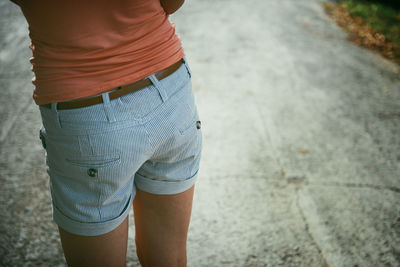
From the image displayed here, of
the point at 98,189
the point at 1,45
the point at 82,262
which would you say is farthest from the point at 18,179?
the point at 1,45

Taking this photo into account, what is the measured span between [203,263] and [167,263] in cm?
72

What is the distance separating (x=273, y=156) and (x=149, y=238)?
1.74 meters

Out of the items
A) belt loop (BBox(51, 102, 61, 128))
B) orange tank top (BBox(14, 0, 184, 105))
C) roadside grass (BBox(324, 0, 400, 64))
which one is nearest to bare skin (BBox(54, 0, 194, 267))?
orange tank top (BBox(14, 0, 184, 105))

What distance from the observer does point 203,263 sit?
1894mm

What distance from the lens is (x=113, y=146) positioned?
840mm

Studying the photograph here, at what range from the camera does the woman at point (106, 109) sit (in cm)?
79

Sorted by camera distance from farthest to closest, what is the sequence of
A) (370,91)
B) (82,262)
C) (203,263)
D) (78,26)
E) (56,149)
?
(370,91)
(203,263)
(82,262)
(56,149)
(78,26)

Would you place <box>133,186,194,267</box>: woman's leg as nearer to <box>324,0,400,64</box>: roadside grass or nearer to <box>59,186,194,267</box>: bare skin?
<box>59,186,194,267</box>: bare skin

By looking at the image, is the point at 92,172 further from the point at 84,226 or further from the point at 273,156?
the point at 273,156

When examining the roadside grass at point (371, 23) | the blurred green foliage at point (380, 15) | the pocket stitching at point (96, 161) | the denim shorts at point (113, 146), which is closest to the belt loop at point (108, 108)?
the denim shorts at point (113, 146)

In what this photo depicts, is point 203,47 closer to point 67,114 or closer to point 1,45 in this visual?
point 1,45

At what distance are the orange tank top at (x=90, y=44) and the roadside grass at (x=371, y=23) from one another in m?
4.66

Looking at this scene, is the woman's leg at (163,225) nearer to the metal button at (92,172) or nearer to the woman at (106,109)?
the woman at (106,109)

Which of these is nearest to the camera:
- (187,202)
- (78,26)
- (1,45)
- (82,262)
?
(78,26)
